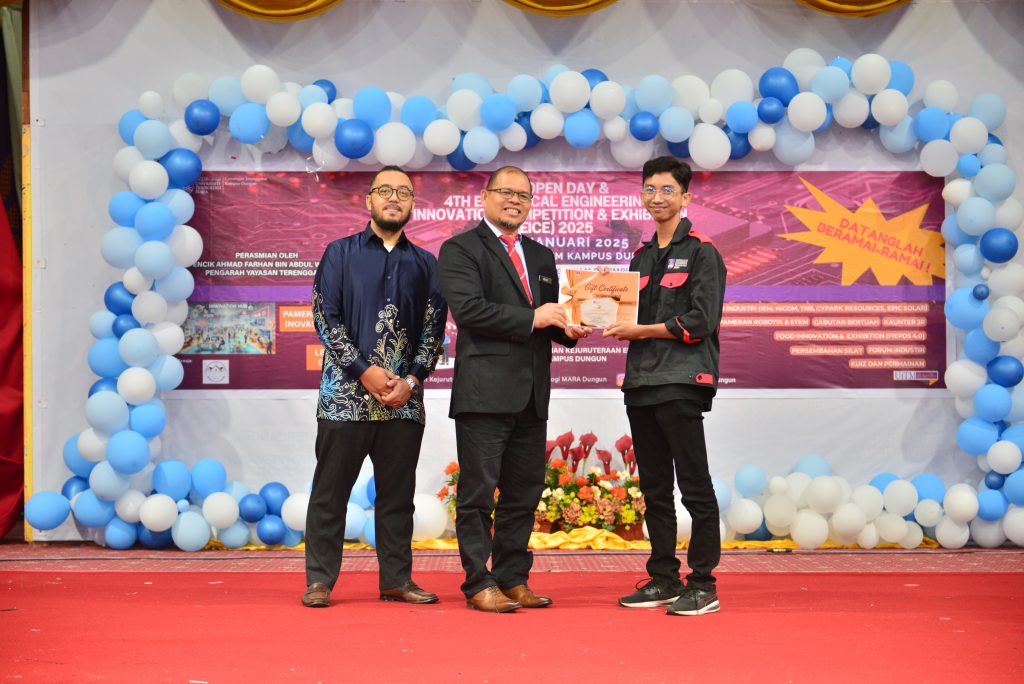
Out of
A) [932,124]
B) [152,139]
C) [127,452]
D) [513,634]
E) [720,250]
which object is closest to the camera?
[513,634]

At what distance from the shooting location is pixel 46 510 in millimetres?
5746

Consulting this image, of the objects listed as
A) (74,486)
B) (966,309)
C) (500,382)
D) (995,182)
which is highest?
(995,182)

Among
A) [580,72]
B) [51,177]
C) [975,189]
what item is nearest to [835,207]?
[975,189]

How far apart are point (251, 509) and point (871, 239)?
11.7ft

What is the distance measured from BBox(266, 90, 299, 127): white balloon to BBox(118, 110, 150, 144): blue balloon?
69 cm

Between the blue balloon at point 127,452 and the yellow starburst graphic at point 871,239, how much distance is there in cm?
352

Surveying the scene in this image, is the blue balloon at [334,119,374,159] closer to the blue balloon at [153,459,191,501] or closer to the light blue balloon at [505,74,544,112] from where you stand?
the light blue balloon at [505,74,544,112]

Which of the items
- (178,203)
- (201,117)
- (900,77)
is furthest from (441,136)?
(900,77)

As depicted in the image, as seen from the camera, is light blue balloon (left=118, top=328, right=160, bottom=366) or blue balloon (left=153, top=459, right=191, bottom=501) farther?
blue balloon (left=153, top=459, right=191, bottom=501)

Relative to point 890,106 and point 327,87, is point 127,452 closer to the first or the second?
point 327,87

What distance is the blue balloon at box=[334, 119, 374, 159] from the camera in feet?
18.7

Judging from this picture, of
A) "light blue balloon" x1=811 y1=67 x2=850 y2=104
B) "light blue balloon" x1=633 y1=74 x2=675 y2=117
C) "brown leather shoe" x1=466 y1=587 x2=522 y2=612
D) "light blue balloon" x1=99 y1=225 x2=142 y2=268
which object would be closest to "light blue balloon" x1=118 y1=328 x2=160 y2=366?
"light blue balloon" x1=99 y1=225 x2=142 y2=268

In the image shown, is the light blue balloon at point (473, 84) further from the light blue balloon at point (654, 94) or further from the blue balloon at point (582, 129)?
the light blue balloon at point (654, 94)

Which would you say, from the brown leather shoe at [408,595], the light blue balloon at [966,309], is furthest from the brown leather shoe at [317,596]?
the light blue balloon at [966,309]
